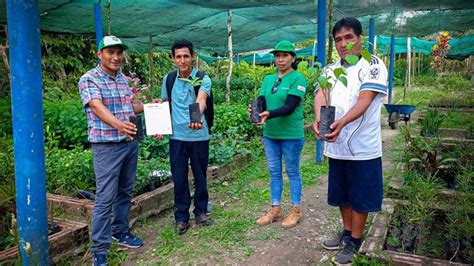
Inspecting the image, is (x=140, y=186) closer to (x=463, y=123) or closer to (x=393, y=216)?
(x=393, y=216)

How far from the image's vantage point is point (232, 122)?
703 cm

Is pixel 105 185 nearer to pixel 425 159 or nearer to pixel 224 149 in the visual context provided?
pixel 224 149

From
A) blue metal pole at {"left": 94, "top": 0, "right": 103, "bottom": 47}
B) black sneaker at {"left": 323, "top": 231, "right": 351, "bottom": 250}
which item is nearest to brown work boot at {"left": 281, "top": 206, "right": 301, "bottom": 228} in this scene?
black sneaker at {"left": 323, "top": 231, "right": 351, "bottom": 250}

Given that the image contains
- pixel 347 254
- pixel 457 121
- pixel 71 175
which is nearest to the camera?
pixel 347 254

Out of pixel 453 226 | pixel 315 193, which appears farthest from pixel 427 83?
pixel 453 226

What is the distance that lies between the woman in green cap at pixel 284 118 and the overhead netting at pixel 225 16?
3.16 metres

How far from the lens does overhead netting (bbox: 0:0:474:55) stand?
644 centimetres

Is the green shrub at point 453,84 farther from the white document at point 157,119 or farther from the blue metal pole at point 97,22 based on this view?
the white document at point 157,119

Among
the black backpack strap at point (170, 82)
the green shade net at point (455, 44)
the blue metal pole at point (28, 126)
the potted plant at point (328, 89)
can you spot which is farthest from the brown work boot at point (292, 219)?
the green shade net at point (455, 44)

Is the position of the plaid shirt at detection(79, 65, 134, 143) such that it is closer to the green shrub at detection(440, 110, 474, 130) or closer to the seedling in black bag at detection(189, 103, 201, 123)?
the seedling in black bag at detection(189, 103, 201, 123)

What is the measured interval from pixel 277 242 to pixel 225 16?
617 centimetres

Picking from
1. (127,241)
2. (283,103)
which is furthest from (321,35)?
(127,241)

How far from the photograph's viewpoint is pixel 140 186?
14.0 feet

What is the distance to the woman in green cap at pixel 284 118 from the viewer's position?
339 cm
